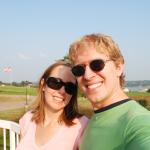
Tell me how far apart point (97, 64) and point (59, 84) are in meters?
0.83

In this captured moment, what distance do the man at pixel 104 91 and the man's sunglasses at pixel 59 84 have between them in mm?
585

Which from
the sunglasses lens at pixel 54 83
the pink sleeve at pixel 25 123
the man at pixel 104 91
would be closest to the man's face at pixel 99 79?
the man at pixel 104 91

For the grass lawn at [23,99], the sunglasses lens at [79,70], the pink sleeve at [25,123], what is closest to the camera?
the sunglasses lens at [79,70]

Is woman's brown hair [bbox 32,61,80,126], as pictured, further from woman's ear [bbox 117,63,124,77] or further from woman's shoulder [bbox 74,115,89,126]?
Answer: woman's ear [bbox 117,63,124,77]

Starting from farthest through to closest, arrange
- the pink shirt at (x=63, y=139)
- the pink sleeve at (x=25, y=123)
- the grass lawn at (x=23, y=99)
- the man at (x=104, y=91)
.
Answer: the grass lawn at (x=23, y=99) → the pink sleeve at (x=25, y=123) → the pink shirt at (x=63, y=139) → the man at (x=104, y=91)

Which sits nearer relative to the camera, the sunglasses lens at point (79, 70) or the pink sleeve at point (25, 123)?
the sunglasses lens at point (79, 70)

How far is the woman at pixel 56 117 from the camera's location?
319 centimetres

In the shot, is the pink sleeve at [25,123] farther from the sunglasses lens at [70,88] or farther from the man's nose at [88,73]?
the man's nose at [88,73]

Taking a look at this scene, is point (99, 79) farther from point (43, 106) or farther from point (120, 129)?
point (43, 106)

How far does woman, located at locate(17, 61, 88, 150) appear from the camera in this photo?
10.5 feet

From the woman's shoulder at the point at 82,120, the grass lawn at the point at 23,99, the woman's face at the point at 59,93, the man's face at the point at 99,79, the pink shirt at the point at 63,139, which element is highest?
the man's face at the point at 99,79

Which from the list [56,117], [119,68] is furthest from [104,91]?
[56,117]

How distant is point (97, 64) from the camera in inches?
97.0

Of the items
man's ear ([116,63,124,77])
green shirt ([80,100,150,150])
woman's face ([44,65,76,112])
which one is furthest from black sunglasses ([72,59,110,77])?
woman's face ([44,65,76,112])
